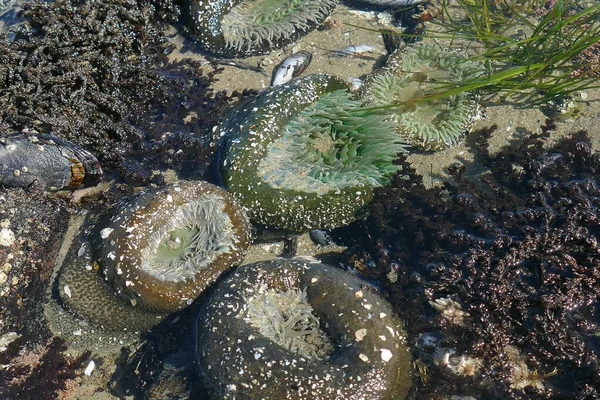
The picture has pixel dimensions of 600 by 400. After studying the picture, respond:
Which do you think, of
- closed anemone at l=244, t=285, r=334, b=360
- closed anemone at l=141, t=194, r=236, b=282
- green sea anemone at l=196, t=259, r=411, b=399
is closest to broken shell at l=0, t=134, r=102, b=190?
closed anemone at l=141, t=194, r=236, b=282

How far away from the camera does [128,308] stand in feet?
14.0

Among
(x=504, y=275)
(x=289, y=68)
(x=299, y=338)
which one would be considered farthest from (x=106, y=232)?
(x=504, y=275)

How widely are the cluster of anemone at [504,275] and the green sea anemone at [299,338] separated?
18.6 inches

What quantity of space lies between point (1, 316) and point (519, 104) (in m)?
5.84

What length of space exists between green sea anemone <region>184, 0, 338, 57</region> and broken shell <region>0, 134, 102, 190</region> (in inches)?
83.4

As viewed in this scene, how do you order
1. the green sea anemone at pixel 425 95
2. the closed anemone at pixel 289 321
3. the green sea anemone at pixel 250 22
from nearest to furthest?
the closed anemone at pixel 289 321
the green sea anemone at pixel 425 95
the green sea anemone at pixel 250 22

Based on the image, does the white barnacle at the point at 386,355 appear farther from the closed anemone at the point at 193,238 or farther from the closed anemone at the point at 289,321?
the closed anemone at the point at 193,238

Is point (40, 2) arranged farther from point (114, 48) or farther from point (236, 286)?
point (236, 286)

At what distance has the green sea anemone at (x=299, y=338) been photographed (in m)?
3.46

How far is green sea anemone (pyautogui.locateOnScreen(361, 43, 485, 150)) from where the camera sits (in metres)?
5.14

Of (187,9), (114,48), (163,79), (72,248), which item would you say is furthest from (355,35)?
(72,248)

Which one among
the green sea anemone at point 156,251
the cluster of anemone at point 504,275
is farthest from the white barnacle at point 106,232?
the cluster of anemone at point 504,275

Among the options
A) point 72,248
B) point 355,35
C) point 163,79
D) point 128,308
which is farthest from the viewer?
point 355,35

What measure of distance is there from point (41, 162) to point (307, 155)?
8.43 feet
